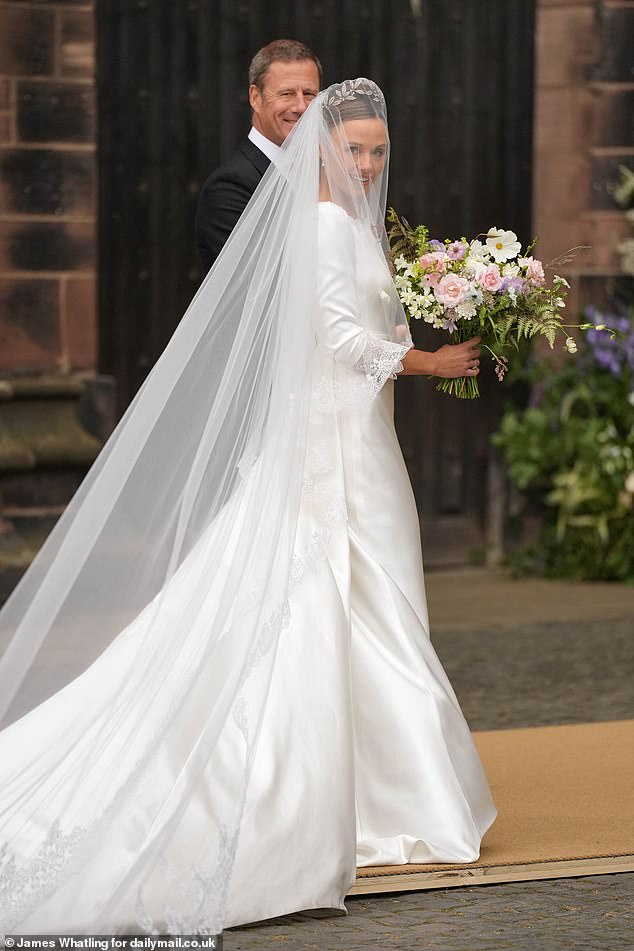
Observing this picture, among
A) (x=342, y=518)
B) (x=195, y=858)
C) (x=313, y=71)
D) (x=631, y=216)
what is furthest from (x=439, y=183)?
(x=195, y=858)

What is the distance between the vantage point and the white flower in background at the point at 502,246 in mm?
4426

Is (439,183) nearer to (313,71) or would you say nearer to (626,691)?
(626,691)

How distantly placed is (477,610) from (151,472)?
4480 millimetres

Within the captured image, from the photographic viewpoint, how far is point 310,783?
396 centimetres

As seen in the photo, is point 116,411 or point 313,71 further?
point 116,411

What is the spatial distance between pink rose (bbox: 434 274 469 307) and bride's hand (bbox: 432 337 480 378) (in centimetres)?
13

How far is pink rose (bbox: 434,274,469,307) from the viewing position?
434 cm

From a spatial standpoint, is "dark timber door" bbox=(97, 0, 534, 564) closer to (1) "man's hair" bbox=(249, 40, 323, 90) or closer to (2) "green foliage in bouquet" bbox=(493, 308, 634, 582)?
(2) "green foliage in bouquet" bbox=(493, 308, 634, 582)

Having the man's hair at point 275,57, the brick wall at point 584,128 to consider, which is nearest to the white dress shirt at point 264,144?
the man's hair at point 275,57

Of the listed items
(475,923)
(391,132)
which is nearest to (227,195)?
(475,923)

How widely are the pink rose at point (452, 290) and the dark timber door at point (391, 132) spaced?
171 inches

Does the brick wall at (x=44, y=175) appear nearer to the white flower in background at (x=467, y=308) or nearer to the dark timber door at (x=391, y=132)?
the dark timber door at (x=391, y=132)

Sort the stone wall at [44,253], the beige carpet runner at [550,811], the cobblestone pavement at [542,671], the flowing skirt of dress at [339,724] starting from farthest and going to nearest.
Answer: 1. the stone wall at [44,253]
2. the cobblestone pavement at [542,671]
3. the beige carpet runner at [550,811]
4. the flowing skirt of dress at [339,724]

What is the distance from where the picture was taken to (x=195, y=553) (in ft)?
13.8
